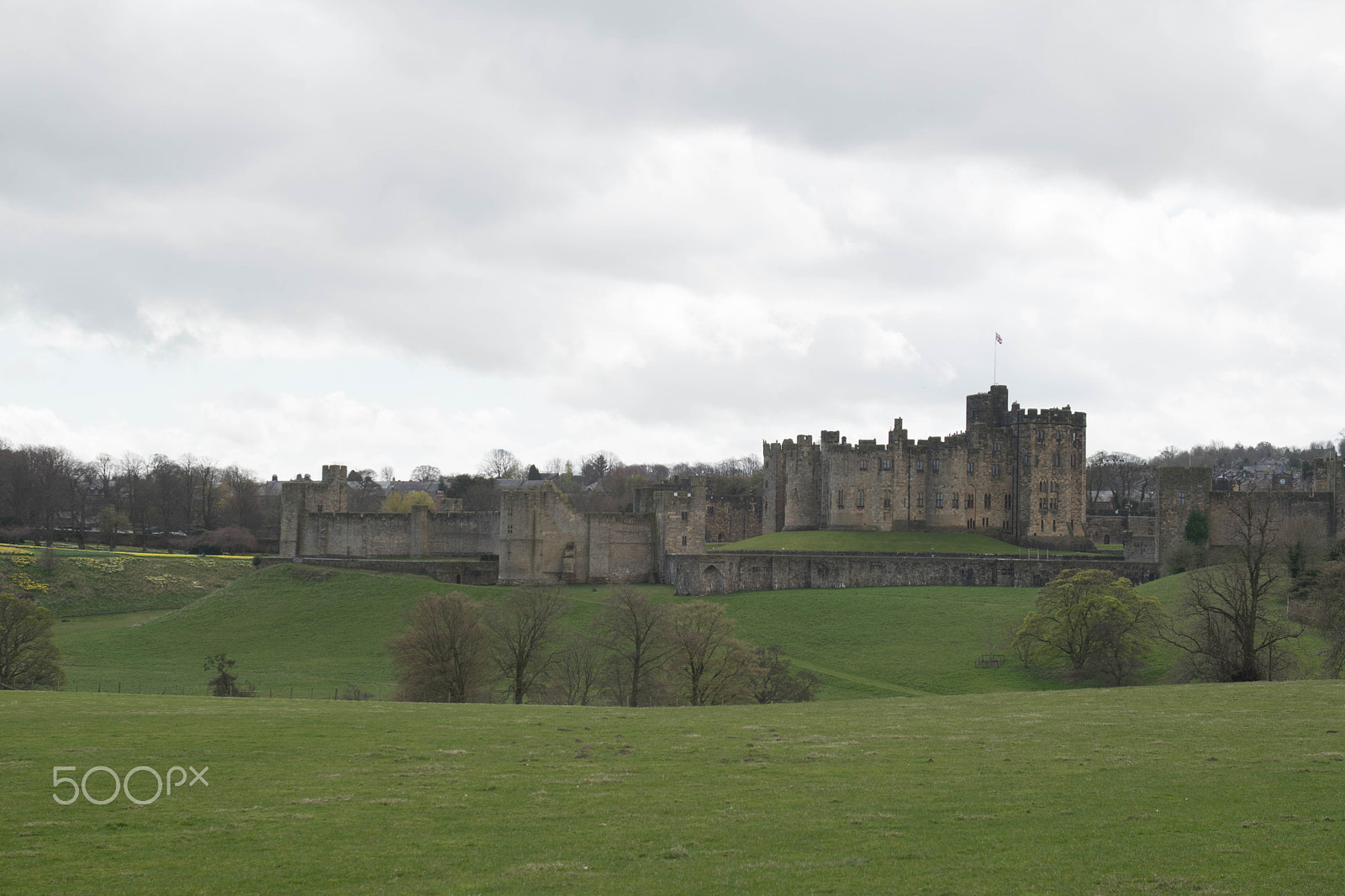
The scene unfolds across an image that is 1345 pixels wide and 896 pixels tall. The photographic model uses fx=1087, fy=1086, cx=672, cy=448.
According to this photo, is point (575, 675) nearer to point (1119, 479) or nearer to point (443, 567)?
point (443, 567)

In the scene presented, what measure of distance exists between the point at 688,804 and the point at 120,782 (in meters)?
8.71

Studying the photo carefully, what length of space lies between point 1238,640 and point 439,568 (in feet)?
147

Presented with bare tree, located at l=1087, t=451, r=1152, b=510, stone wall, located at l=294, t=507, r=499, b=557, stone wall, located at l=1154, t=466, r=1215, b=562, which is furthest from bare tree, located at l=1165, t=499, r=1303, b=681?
bare tree, located at l=1087, t=451, r=1152, b=510

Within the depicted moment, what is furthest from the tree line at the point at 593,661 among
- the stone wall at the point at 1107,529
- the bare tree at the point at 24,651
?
the stone wall at the point at 1107,529

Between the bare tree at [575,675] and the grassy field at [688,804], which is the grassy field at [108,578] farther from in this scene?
the grassy field at [688,804]

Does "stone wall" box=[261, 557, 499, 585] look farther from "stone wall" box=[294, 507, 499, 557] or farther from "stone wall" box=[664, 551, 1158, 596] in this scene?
"stone wall" box=[664, 551, 1158, 596]

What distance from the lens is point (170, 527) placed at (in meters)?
108

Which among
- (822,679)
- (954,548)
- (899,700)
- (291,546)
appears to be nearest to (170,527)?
(291,546)

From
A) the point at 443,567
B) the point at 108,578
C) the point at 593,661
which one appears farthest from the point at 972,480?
the point at 108,578

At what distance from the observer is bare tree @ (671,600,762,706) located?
3750cm

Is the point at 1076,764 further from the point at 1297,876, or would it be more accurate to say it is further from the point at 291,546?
the point at 291,546

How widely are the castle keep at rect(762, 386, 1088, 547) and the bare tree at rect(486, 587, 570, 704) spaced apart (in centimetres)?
4296

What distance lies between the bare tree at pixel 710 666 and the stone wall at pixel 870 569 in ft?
80.7

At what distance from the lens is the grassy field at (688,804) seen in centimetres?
1235
